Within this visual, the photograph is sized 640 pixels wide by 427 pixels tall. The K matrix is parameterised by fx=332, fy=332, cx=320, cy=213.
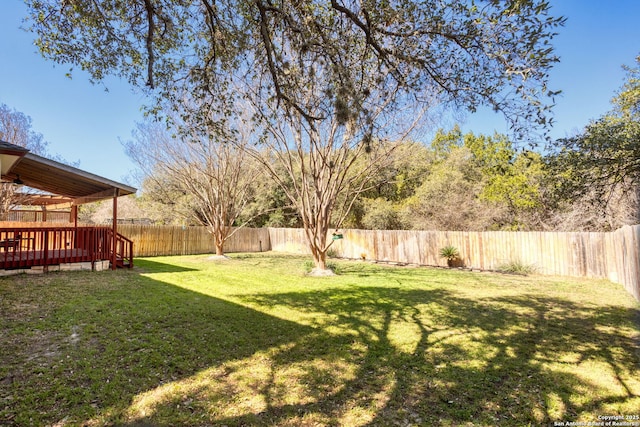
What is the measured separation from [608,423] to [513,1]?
3.80m

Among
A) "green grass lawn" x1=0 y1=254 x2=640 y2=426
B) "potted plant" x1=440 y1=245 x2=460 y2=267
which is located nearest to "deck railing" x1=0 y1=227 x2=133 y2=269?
"green grass lawn" x1=0 y1=254 x2=640 y2=426

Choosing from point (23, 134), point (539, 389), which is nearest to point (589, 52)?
point (539, 389)

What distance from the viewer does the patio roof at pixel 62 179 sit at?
8180mm

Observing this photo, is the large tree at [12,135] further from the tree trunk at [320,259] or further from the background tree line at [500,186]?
the tree trunk at [320,259]

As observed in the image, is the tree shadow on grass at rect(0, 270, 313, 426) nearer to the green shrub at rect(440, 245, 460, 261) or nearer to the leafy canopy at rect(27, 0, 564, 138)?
the leafy canopy at rect(27, 0, 564, 138)

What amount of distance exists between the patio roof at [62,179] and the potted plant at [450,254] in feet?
35.9

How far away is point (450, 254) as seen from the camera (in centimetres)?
1272

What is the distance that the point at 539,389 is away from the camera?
2.99m

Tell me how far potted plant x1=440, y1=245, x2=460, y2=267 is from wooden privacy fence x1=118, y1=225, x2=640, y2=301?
0.59 feet

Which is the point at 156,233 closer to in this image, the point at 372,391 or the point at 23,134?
the point at 23,134

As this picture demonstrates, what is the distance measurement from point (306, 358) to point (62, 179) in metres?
10.0

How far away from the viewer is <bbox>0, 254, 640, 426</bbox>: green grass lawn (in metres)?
2.59

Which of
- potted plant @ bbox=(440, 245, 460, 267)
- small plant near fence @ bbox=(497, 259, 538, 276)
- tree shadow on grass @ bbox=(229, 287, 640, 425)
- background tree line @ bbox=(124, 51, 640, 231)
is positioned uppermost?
background tree line @ bbox=(124, 51, 640, 231)

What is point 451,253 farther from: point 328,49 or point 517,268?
point 328,49
